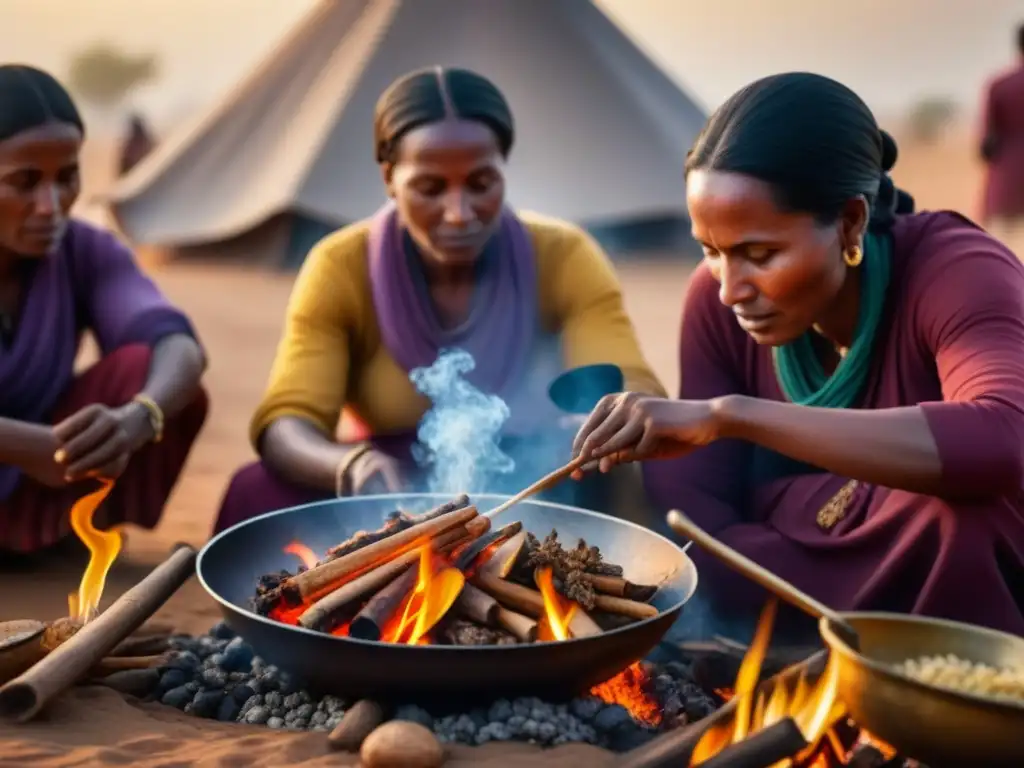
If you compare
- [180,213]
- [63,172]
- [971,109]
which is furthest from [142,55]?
[971,109]

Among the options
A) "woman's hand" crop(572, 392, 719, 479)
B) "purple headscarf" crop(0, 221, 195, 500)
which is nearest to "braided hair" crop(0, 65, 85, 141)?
"purple headscarf" crop(0, 221, 195, 500)

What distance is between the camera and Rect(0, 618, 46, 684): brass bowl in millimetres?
2312

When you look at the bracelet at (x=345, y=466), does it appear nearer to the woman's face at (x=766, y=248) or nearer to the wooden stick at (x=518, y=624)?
the wooden stick at (x=518, y=624)

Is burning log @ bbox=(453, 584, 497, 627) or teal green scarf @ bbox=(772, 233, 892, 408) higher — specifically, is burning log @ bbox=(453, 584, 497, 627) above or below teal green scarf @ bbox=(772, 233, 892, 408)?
below

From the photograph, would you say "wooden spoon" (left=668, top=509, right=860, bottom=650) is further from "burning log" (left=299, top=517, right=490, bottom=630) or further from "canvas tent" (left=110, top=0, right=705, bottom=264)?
"canvas tent" (left=110, top=0, right=705, bottom=264)

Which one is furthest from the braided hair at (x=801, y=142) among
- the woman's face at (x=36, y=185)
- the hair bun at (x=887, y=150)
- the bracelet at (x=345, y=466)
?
the woman's face at (x=36, y=185)

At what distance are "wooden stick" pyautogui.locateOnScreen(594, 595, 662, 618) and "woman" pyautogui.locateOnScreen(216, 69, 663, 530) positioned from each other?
76cm

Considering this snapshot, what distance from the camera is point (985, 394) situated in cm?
209

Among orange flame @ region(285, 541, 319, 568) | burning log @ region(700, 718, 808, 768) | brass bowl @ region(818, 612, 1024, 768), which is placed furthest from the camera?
orange flame @ region(285, 541, 319, 568)

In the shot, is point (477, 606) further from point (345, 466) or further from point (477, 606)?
point (345, 466)

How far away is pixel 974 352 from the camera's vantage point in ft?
7.14

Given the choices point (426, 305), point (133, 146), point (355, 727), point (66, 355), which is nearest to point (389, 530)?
point (355, 727)

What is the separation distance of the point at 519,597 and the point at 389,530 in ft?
1.06

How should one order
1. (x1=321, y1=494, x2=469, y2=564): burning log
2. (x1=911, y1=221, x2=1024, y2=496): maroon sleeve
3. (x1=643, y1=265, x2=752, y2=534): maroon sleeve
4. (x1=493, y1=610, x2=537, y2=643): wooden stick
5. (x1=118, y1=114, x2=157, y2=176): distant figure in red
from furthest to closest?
(x1=118, y1=114, x2=157, y2=176): distant figure in red → (x1=643, y1=265, x2=752, y2=534): maroon sleeve → (x1=321, y1=494, x2=469, y2=564): burning log → (x1=493, y1=610, x2=537, y2=643): wooden stick → (x1=911, y1=221, x2=1024, y2=496): maroon sleeve
